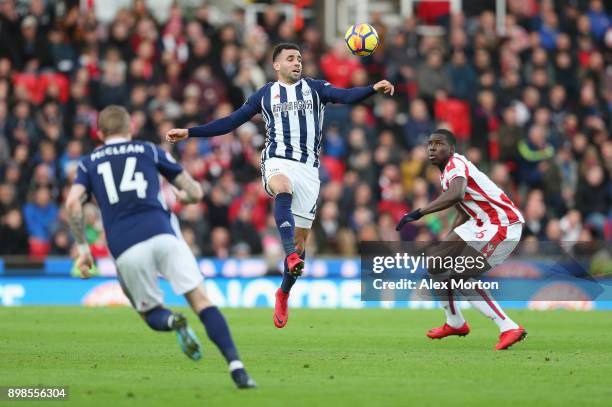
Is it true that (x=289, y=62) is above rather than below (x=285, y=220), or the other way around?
above

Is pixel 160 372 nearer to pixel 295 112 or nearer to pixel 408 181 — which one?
pixel 295 112

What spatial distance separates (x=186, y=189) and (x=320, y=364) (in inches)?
105

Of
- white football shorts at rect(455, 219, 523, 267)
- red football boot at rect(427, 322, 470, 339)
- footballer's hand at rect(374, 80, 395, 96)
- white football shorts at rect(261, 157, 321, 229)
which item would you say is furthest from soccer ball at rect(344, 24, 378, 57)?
red football boot at rect(427, 322, 470, 339)

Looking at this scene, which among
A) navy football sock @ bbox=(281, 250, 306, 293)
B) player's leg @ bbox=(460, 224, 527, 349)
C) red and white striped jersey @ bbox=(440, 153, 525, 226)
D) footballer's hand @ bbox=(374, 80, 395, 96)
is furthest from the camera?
navy football sock @ bbox=(281, 250, 306, 293)

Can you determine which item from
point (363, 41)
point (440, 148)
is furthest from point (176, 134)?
point (440, 148)

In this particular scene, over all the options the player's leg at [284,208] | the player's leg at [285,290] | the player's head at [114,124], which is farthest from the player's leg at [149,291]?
the player's leg at [285,290]

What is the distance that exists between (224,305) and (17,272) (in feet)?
11.6

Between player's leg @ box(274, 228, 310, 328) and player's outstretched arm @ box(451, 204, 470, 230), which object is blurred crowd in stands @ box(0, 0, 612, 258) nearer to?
player's leg @ box(274, 228, 310, 328)

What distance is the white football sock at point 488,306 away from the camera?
12.4 meters

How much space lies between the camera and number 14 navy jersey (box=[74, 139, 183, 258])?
9.02 m

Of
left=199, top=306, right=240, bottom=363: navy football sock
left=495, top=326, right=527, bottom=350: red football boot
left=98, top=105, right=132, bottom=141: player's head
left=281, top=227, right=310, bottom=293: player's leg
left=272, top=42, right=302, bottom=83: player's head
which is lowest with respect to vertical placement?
left=495, top=326, right=527, bottom=350: red football boot

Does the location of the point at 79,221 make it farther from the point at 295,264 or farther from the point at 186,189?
the point at 295,264

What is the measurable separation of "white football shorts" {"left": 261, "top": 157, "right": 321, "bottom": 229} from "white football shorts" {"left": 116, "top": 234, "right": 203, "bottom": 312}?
4.01m

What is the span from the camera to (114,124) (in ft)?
30.0
